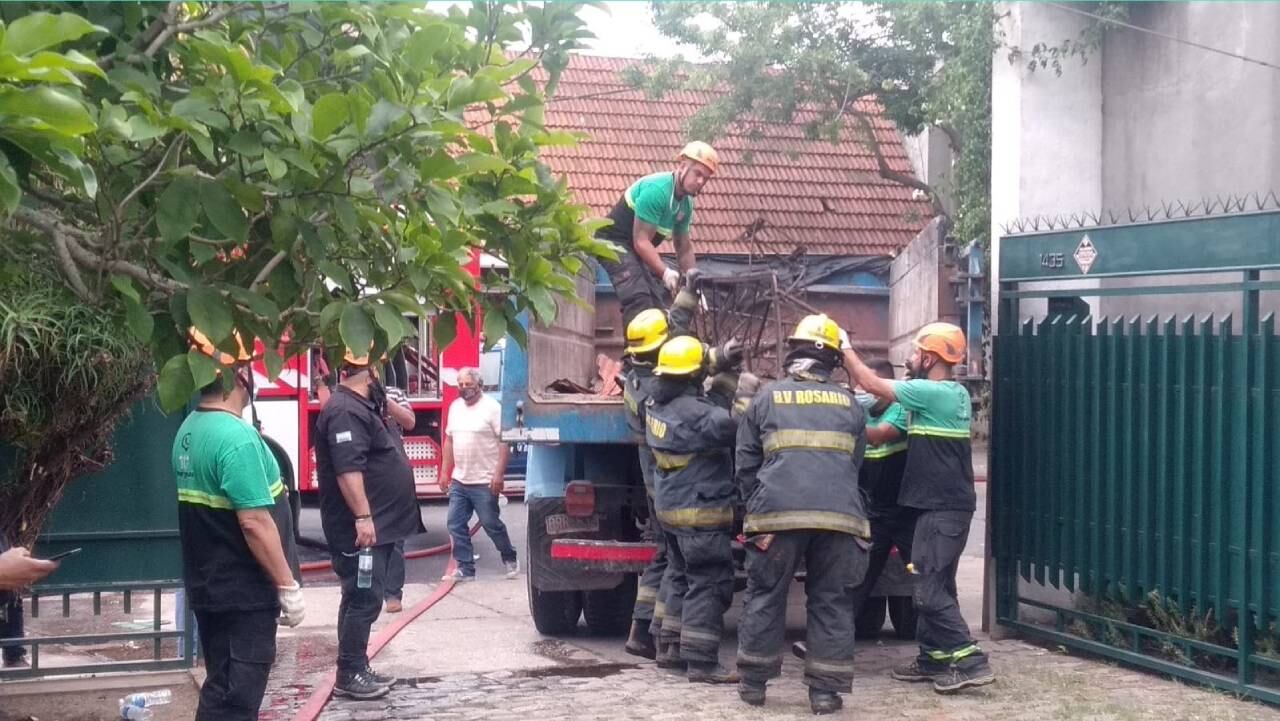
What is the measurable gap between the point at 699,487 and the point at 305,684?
234 centimetres

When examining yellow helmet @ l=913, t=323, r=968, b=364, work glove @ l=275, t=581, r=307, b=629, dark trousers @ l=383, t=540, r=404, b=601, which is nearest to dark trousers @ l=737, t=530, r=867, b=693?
yellow helmet @ l=913, t=323, r=968, b=364

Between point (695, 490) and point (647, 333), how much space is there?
0.90m

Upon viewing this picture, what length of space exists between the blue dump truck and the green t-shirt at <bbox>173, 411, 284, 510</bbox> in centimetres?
268

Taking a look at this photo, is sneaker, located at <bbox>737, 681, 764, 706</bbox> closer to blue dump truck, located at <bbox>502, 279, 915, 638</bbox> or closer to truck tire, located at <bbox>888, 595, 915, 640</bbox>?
blue dump truck, located at <bbox>502, 279, 915, 638</bbox>

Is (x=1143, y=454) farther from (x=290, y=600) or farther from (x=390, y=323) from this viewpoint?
(x=390, y=323)

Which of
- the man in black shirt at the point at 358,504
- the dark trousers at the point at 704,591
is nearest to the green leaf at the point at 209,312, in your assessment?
the man in black shirt at the point at 358,504

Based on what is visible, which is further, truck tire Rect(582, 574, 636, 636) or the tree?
truck tire Rect(582, 574, 636, 636)

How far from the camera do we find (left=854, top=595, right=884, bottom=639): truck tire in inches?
336

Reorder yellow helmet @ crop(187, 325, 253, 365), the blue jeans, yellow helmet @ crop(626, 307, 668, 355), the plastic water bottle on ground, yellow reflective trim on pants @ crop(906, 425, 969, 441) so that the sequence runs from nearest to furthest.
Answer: yellow helmet @ crop(187, 325, 253, 365) → the plastic water bottle on ground → yellow reflective trim on pants @ crop(906, 425, 969, 441) → yellow helmet @ crop(626, 307, 668, 355) → the blue jeans

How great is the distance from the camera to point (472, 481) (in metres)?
11.0

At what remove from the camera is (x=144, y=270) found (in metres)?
3.93

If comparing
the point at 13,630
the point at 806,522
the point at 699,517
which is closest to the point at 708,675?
the point at 699,517

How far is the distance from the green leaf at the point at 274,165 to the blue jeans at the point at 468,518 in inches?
301

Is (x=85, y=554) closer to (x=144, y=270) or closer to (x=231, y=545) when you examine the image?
(x=231, y=545)
